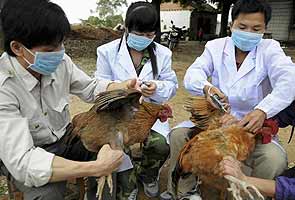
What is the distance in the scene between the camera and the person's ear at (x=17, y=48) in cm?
229

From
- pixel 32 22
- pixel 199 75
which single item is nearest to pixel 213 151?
pixel 199 75

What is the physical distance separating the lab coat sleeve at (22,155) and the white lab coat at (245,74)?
65.9 inches

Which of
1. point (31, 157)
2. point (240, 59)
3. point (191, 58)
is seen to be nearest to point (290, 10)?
point (191, 58)

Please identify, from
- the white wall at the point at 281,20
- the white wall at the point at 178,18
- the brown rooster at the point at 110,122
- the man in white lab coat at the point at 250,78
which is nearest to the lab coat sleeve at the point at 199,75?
the man in white lab coat at the point at 250,78

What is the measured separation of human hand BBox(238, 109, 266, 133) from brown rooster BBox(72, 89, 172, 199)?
872 mm

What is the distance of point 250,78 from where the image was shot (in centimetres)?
326

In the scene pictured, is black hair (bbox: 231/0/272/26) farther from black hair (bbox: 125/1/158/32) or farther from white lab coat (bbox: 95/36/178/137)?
white lab coat (bbox: 95/36/178/137)

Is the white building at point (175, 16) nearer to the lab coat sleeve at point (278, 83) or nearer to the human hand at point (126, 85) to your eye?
the lab coat sleeve at point (278, 83)

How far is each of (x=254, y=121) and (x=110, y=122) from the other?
44.6 inches

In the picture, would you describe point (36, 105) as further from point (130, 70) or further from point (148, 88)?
point (130, 70)

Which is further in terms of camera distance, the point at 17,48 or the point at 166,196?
the point at 166,196

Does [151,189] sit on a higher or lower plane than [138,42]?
lower

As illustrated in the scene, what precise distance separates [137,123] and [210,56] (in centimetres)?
105

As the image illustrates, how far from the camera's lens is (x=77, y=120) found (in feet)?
9.52
